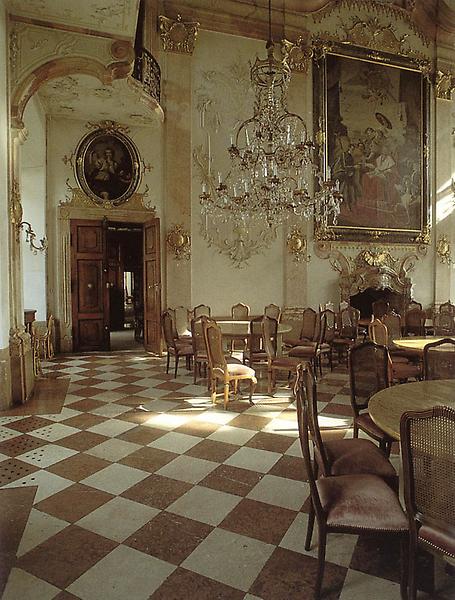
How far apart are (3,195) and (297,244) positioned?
6209 millimetres

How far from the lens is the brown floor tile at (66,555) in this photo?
233 cm

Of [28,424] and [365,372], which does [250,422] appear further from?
[28,424]

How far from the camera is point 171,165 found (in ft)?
29.9

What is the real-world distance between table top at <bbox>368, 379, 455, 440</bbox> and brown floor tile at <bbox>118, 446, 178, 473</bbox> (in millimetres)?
1827

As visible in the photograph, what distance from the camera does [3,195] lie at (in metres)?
5.25

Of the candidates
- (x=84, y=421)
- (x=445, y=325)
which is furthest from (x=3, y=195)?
(x=445, y=325)

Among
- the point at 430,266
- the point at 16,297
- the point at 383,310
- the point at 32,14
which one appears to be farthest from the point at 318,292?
the point at 32,14

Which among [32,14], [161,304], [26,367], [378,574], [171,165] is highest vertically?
[32,14]

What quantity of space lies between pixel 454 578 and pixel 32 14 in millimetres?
6591

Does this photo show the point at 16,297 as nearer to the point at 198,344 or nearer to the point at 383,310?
the point at 198,344

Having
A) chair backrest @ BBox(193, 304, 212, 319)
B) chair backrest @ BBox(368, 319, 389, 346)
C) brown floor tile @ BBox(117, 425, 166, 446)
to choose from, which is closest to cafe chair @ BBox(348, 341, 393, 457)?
chair backrest @ BBox(368, 319, 389, 346)

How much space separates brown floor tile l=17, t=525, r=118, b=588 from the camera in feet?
7.65

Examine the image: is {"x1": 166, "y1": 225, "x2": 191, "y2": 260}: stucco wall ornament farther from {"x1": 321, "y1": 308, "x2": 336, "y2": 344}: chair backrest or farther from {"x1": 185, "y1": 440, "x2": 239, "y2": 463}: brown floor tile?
{"x1": 185, "y1": 440, "x2": 239, "y2": 463}: brown floor tile

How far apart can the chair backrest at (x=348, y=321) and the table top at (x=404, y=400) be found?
4687 millimetres
